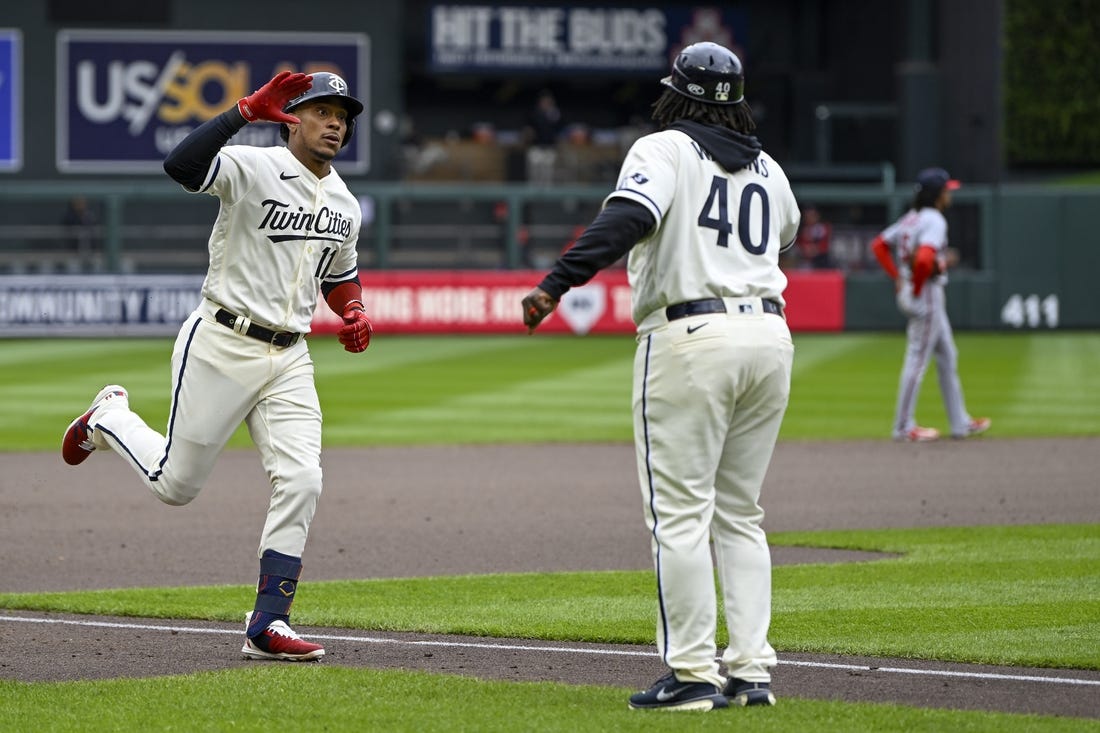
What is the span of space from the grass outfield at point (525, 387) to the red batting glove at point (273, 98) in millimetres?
8561

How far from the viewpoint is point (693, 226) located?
18.4 ft

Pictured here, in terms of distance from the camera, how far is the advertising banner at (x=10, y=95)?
35.9 m

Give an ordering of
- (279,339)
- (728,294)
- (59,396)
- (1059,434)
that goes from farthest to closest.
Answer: (59,396) < (1059,434) < (279,339) < (728,294)

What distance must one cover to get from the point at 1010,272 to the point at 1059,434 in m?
15.8

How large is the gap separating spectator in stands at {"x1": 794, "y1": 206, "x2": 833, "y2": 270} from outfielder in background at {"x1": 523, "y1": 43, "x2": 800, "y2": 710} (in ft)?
80.0

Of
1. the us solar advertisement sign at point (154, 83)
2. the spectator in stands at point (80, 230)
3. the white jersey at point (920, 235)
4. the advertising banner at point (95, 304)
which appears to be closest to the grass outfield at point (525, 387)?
the advertising banner at point (95, 304)

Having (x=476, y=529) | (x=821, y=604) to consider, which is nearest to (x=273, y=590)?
(x=821, y=604)

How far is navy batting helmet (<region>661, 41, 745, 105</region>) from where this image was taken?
566 centimetres

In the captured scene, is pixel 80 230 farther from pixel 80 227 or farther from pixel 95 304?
pixel 95 304

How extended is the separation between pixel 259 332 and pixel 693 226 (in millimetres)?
1938

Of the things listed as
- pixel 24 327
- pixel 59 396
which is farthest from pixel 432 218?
pixel 59 396

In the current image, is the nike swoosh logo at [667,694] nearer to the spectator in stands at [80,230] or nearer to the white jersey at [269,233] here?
the white jersey at [269,233]

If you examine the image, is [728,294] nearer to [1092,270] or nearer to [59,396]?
[59,396]

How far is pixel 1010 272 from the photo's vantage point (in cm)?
3053
